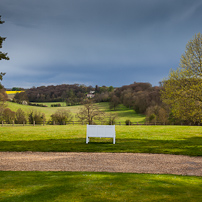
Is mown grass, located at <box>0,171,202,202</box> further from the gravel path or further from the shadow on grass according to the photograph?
the shadow on grass

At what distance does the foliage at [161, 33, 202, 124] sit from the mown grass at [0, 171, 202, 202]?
14.6 metres

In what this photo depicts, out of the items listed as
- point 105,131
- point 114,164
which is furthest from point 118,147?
point 114,164

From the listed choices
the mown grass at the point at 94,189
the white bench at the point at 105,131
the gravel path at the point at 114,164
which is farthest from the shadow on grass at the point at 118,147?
the mown grass at the point at 94,189

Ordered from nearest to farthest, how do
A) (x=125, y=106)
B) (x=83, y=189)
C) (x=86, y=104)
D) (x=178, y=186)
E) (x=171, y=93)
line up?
1. (x=83, y=189)
2. (x=178, y=186)
3. (x=171, y=93)
4. (x=86, y=104)
5. (x=125, y=106)

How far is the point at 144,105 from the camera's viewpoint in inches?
3159

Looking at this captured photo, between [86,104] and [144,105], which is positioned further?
[144,105]

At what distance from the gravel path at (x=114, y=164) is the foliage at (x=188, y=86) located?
8.56 meters

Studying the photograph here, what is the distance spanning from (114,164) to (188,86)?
14.1 m

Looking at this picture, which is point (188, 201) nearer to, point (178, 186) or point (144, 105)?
point (178, 186)

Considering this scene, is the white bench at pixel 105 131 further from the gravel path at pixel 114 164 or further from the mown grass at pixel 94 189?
the mown grass at pixel 94 189

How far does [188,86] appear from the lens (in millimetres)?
22016

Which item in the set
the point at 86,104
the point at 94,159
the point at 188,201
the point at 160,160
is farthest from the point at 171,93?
the point at 86,104

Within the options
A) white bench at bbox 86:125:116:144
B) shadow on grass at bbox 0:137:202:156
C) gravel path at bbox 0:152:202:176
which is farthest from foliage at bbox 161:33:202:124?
gravel path at bbox 0:152:202:176

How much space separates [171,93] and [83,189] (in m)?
17.8
